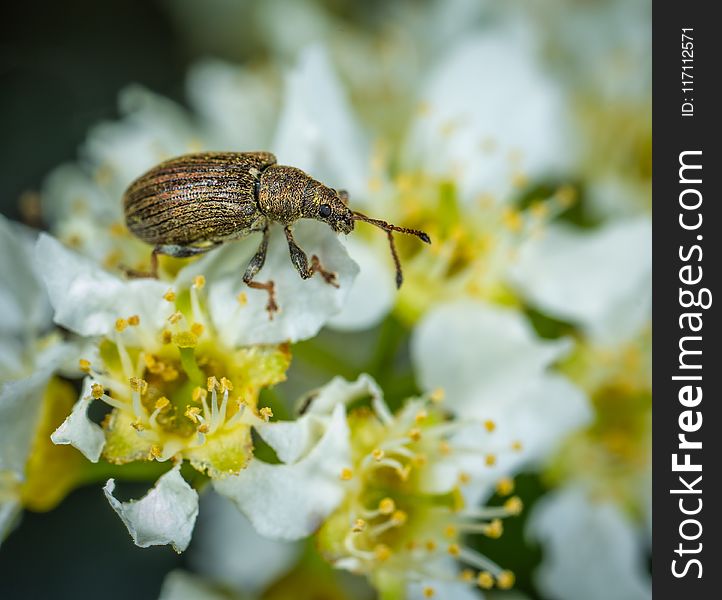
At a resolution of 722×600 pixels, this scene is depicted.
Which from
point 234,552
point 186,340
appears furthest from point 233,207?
point 234,552

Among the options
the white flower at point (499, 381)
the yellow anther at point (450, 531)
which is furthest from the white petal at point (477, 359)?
the yellow anther at point (450, 531)

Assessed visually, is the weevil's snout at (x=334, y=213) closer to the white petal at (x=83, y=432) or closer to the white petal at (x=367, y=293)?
the white petal at (x=367, y=293)

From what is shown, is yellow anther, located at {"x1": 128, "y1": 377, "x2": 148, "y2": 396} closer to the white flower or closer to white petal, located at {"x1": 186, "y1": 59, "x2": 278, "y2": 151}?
the white flower

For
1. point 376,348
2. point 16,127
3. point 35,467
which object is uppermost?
point 16,127

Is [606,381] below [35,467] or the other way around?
the other way around

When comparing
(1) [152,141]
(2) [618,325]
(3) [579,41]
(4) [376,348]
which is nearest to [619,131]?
(3) [579,41]

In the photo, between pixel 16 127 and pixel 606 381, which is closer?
pixel 606 381

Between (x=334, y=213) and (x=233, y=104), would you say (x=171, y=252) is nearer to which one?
(x=334, y=213)

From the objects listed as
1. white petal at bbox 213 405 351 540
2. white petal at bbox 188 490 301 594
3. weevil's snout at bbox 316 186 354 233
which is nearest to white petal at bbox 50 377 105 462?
white petal at bbox 213 405 351 540
